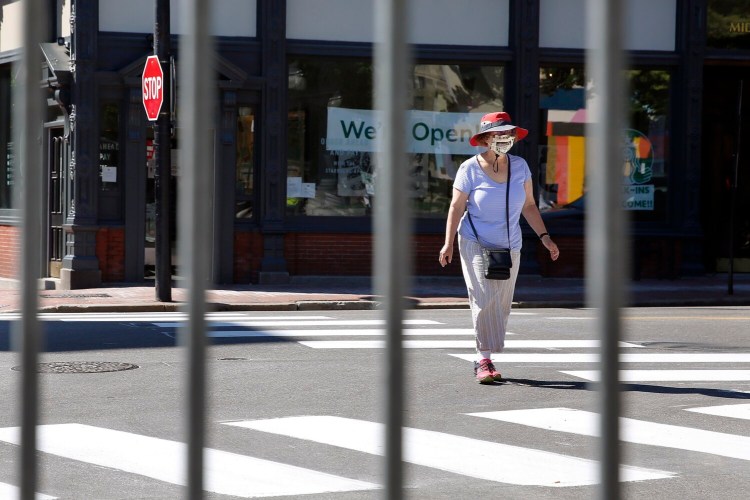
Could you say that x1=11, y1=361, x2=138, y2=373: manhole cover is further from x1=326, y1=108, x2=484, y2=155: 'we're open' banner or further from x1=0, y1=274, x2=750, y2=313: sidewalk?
x1=326, y1=108, x2=484, y2=155: 'we're open' banner

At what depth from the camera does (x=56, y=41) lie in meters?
20.2

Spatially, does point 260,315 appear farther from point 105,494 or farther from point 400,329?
point 400,329

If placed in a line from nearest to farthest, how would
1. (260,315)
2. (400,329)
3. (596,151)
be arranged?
(596,151), (400,329), (260,315)

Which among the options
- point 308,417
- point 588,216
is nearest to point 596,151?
point 588,216

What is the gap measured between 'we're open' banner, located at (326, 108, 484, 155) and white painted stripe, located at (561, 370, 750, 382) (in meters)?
10.2

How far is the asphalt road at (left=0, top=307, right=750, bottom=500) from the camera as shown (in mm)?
5730

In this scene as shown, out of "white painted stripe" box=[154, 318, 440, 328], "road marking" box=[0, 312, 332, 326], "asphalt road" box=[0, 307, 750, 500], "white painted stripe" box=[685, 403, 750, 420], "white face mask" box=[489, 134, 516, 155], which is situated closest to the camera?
"asphalt road" box=[0, 307, 750, 500]

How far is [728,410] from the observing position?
802cm

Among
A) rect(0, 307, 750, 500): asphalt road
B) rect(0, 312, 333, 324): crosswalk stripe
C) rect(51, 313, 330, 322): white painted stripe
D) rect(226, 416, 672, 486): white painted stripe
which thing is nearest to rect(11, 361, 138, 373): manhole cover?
rect(0, 307, 750, 500): asphalt road

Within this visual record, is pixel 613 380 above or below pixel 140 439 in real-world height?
above

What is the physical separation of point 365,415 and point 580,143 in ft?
45.0

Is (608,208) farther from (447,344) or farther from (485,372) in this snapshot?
(447,344)

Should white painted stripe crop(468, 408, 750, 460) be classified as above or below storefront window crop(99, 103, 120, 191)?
below

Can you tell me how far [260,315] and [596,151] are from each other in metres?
13.8
